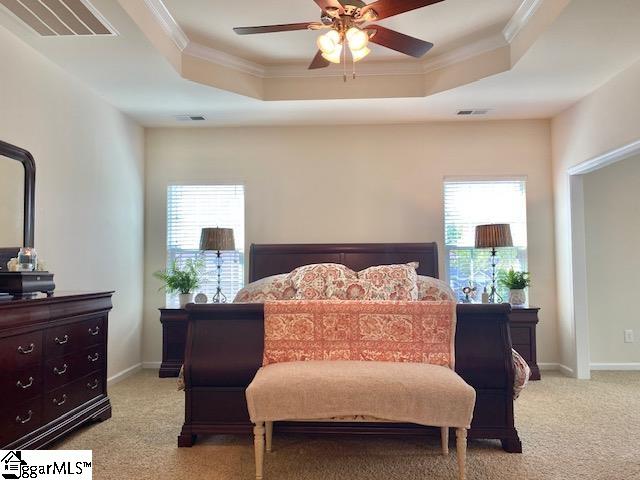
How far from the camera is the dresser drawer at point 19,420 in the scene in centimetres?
238

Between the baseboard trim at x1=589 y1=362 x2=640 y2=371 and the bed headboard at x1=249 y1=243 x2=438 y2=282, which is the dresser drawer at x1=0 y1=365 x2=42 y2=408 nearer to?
the bed headboard at x1=249 y1=243 x2=438 y2=282

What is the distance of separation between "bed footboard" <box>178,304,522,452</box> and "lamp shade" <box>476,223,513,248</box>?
6.63 feet

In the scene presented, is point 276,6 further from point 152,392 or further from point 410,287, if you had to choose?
point 152,392

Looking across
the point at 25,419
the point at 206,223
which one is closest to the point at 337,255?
the point at 206,223

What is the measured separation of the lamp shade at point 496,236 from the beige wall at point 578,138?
72cm

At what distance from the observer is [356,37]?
2666 mm

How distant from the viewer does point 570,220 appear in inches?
188

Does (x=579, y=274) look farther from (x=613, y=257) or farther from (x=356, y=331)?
(x=356, y=331)

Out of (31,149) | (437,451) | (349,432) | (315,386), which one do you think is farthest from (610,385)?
(31,149)

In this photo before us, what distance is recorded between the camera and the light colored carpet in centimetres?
252

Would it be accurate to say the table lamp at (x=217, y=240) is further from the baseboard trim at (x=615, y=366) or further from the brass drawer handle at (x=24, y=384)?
the baseboard trim at (x=615, y=366)

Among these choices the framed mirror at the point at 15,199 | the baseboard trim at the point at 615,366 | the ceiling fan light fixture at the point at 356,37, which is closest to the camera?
the ceiling fan light fixture at the point at 356,37

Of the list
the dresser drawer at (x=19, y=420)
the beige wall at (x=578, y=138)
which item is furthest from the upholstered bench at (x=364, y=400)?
the beige wall at (x=578, y=138)

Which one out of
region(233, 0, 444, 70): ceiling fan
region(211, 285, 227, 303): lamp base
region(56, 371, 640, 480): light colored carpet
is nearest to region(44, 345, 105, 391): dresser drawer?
region(56, 371, 640, 480): light colored carpet
